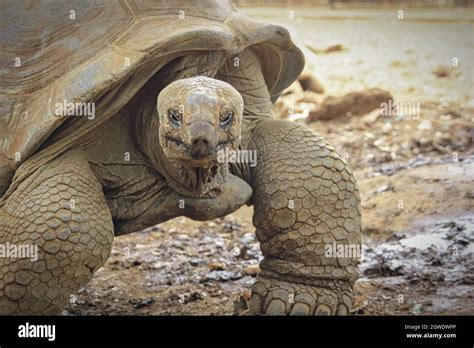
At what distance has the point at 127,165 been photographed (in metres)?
4.08

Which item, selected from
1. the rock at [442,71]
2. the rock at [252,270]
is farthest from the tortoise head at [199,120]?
the rock at [442,71]

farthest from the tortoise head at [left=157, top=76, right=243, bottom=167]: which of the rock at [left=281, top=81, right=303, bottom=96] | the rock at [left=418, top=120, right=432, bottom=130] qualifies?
the rock at [left=281, top=81, right=303, bottom=96]

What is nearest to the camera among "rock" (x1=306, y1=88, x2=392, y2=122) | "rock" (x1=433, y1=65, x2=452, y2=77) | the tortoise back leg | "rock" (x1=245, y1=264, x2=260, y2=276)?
the tortoise back leg

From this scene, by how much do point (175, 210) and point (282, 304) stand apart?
2.16 feet

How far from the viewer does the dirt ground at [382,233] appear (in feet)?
15.2

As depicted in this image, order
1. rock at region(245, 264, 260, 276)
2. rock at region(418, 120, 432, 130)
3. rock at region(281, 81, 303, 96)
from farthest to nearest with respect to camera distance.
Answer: rock at region(281, 81, 303, 96) → rock at region(418, 120, 432, 130) → rock at region(245, 264, 260, 276)

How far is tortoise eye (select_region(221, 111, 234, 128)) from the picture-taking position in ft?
10.8

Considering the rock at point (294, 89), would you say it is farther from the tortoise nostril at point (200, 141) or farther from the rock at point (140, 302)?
the tortoise nostril at point (200, 141)

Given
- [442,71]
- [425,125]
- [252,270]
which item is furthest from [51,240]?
[442,71]

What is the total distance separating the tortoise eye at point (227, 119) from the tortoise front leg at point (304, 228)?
0.78 metres

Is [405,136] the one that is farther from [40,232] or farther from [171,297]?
[40,232]

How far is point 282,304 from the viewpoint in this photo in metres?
3.97

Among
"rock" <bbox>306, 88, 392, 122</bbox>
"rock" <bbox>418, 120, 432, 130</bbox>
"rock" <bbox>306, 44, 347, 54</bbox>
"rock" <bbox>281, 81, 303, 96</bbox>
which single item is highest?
"rock" <bbox>306, 44, 347, 54</bbox>

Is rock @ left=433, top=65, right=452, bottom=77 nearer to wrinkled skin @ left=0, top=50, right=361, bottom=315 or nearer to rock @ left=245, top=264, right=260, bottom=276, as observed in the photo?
rock @ left=245, top=264, right=260, bottom=276
